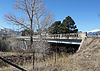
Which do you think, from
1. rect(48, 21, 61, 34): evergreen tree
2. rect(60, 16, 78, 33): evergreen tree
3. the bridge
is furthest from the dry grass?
rect(60, 16, 78, 33): evergreen tree

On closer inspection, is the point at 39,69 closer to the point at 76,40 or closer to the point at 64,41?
the point at 76,40

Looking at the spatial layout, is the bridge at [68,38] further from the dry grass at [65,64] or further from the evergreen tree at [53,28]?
the dry grass at [65,64]

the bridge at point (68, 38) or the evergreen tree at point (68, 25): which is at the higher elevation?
the evergreen tree at point (68, 25)

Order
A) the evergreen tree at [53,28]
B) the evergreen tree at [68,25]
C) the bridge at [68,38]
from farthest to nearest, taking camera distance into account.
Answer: the evergreen tree at [68,25]
the evergreen tree at [53,28]
the bridge at [68,38]

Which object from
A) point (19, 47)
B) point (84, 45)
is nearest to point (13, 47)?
point (19, 47)

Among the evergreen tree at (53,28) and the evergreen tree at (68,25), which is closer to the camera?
the evergreen tree at (53,28)

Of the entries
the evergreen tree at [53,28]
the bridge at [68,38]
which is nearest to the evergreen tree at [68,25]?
the evergreen tree at [53,28]

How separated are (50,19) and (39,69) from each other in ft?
72.3

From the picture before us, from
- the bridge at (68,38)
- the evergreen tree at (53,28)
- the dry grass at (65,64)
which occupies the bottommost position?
the dry grass at (65,64)

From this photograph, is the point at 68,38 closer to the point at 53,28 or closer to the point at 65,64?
the point at 53,28

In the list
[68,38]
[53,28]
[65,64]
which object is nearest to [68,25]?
[53,28]

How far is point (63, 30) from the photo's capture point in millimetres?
49000

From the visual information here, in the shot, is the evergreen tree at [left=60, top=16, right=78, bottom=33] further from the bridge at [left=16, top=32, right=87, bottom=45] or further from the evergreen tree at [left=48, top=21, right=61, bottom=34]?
the bridge at [left=16, top=32, right=87, bottom=45]

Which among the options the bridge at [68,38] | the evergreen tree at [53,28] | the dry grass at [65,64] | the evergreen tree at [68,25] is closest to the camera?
the dry grass at [65,64]
